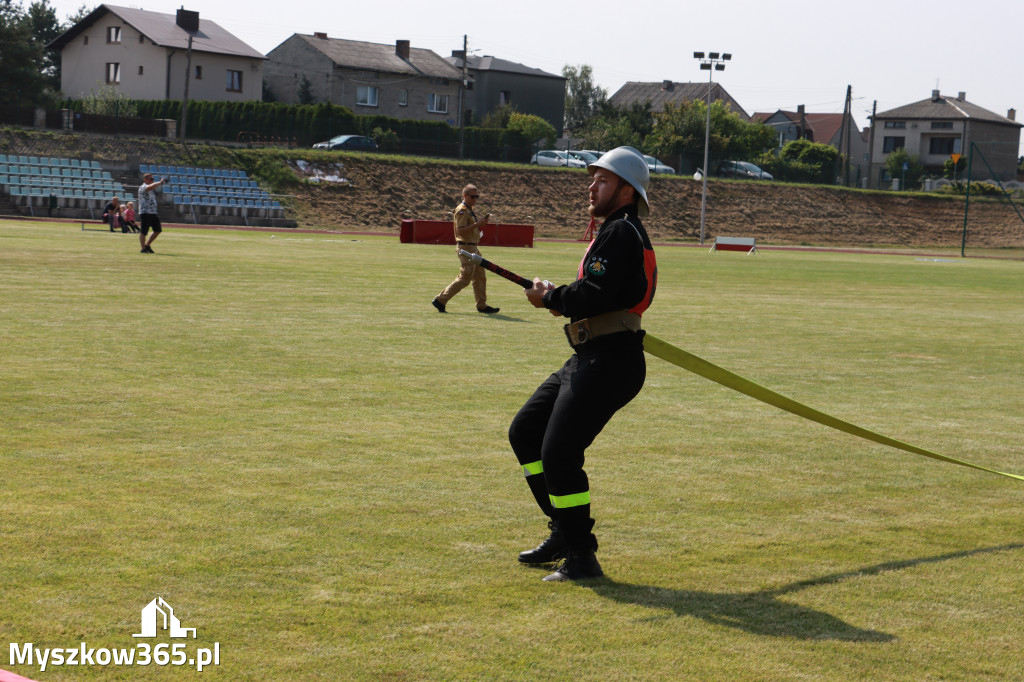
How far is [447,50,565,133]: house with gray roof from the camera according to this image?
4087 inches

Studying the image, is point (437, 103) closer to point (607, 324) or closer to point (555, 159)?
point (555, 159)

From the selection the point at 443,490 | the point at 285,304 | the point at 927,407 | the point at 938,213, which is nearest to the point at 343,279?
the point at 285,304

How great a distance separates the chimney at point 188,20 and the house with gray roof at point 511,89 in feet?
96.4

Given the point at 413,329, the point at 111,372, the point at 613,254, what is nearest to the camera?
Answer: the point at 613,254

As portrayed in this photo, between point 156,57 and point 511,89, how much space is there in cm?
3817

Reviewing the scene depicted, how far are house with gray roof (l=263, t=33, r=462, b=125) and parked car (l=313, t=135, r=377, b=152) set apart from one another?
17.5m

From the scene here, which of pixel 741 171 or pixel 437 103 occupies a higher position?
pixel 437 103

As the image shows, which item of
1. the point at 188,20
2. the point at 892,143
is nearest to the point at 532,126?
the point at 188,20

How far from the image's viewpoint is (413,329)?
1520 cm

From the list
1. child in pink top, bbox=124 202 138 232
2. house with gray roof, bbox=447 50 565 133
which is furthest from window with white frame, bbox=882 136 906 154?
child in pink top, bbox=124 202 138 232

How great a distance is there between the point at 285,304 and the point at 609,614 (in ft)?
43.6

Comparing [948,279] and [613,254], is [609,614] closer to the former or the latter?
[613,254]

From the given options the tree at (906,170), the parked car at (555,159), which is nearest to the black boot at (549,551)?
the parked car at (555,159)

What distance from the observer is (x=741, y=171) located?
8356 centimetres
